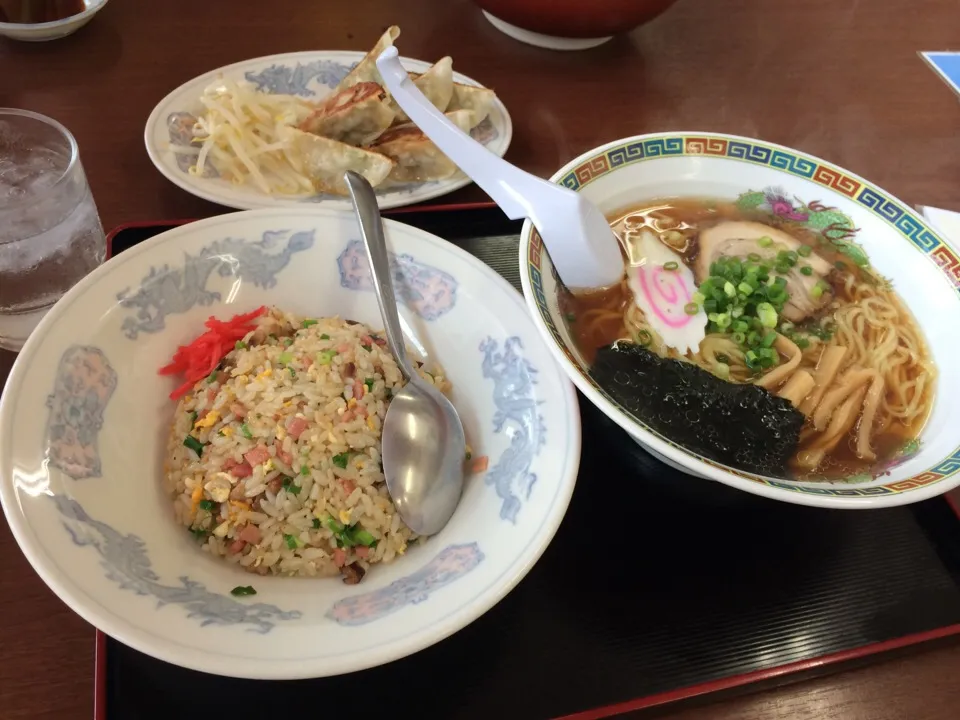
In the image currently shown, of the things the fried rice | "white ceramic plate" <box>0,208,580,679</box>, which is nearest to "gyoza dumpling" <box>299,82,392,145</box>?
"white ceramic plate" <box>0,208,580,679</box>

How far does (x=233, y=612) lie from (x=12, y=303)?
2.61 ft

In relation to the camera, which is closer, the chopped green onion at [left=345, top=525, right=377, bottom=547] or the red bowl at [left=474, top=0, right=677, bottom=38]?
the chopped green onion at [left=345, top=525, right=377, bottom=547]

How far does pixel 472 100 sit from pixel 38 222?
105 cm

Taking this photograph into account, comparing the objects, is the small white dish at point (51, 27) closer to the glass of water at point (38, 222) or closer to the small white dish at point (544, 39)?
the glass of water at point (38, 222)

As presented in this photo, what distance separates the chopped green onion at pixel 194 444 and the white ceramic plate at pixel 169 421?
2.5 inches

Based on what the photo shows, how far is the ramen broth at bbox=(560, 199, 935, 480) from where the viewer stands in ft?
3.94

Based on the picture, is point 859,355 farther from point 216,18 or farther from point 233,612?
point 216,18

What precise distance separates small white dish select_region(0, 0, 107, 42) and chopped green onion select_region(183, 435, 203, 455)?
1456mm

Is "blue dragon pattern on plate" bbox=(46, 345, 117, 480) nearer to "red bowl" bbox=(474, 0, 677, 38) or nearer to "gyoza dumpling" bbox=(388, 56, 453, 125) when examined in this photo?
"gyoza dumpling" bbox=(388, 56, 453, 125)

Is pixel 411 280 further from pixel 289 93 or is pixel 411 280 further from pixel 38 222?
pixel 289 93

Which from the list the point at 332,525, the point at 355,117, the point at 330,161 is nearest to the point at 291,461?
the point at 332,525

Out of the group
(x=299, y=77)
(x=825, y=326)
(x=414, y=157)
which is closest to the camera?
(x=825, y=326)

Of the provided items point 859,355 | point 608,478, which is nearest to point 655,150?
point 859,355

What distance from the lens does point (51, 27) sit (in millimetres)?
1879
